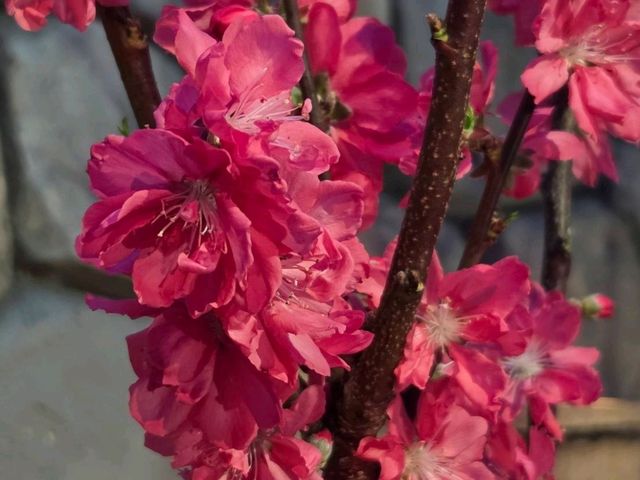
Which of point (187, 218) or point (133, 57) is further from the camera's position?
point (133, 57)

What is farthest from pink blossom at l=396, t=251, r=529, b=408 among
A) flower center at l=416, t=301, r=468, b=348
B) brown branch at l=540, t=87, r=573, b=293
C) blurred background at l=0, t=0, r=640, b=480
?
blurred background at l=0, t=0, r=640, b=480

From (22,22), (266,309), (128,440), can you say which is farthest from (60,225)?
(266,309)

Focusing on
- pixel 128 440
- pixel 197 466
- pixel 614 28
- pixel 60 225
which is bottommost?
pixel 128 440

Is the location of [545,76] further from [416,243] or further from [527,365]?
[527,365]

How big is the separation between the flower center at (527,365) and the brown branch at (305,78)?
0.23 metres

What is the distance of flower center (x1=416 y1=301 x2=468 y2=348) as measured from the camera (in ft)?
1.58

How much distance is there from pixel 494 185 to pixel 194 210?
0.23m

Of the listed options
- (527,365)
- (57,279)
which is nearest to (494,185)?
(527,365)

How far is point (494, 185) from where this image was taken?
1.65ft

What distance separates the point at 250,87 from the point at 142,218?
0.25 ft

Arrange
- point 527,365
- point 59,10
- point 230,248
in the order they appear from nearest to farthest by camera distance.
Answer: point 230,248
point 59,10
point 527,365

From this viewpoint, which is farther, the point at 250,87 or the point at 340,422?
the point at 340,422

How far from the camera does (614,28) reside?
459mm

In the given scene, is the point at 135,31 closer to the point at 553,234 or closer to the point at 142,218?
the point at 142,218
